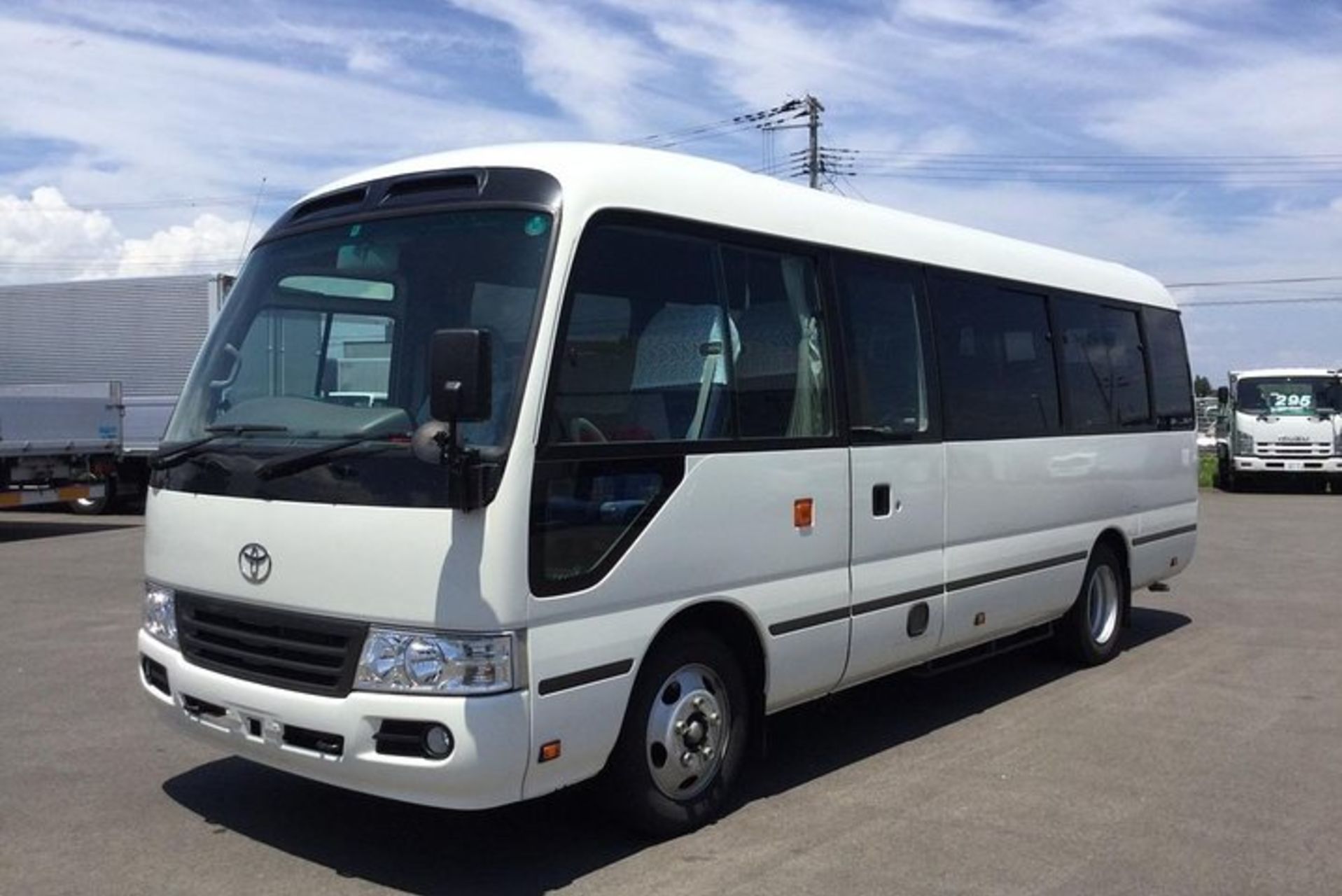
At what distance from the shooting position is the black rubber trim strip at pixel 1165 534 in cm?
901

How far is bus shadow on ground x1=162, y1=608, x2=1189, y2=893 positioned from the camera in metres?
4.76

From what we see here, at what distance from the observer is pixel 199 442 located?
5051 millimetres

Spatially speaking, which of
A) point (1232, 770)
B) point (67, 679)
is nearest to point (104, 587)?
point (67, 679)

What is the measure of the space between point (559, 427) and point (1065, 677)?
16.9 feet

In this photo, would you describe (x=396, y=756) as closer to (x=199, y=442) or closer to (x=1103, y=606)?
(x=199, y=442)

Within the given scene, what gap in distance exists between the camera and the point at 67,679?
26.4ft

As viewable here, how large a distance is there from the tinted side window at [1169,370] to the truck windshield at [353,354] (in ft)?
21.2

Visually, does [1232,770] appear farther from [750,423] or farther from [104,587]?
[104,587]

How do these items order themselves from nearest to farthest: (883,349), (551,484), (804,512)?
1. (551,484)
2. (804,512)
3. (883,349)

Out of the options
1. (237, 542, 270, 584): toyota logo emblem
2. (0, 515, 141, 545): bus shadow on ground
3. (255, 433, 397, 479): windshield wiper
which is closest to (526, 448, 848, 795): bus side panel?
(255, 433, 397, 479): windshield wiper

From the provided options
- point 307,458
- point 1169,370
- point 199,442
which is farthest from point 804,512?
point 1169,370

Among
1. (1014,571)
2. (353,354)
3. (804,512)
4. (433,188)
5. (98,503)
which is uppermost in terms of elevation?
(433,188)

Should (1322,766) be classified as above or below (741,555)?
below

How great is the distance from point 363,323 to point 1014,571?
4.16m
